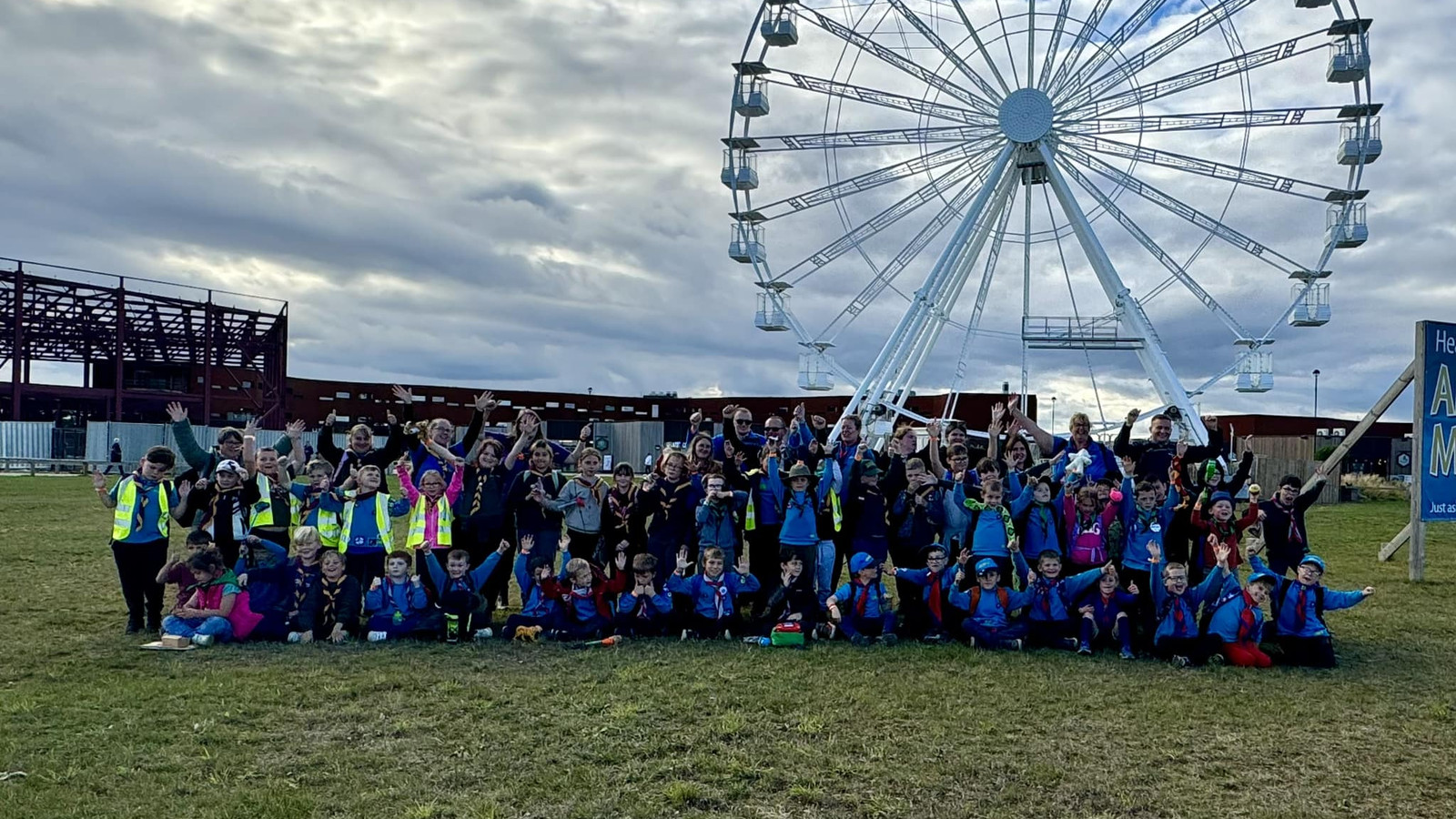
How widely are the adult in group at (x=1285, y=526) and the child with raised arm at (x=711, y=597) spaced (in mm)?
4932

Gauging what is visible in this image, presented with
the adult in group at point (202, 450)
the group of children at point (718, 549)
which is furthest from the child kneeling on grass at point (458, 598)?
the adult in group at point (202, 450)

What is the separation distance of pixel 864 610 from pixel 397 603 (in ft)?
11.8

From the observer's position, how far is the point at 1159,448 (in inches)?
364

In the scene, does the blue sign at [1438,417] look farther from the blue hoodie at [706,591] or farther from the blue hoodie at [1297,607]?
the blue hoodie at [706,591]

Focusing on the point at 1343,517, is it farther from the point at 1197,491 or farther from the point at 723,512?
the point at 723,512

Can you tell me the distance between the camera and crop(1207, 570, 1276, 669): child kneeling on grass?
7020 millimetres

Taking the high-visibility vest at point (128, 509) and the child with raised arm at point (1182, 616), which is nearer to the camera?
the child with raised arm at point (1182, 616)

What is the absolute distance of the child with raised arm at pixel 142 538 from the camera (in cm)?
768

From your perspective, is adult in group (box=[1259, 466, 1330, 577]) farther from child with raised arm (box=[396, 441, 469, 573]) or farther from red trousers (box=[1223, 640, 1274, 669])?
child with raised arm (box=[396, 441, 469, 573])

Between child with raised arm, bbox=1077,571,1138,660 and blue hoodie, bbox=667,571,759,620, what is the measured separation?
2.65m

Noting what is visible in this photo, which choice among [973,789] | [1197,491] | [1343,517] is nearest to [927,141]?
[1343,517]

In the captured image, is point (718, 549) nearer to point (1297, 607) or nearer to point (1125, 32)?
point (1297, 607)

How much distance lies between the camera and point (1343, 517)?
20031mm

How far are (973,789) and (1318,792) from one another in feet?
5.23
